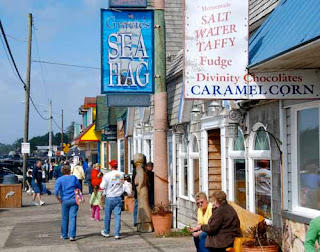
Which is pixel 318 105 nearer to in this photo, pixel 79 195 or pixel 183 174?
pixel 79 195

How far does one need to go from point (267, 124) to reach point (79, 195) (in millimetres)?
4974

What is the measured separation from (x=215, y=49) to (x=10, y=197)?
15261mm

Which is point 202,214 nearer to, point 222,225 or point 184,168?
point 222,225

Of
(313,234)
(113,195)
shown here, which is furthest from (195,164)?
(313,234)

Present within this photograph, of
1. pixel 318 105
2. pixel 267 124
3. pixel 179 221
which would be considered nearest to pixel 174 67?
pixel 179 221

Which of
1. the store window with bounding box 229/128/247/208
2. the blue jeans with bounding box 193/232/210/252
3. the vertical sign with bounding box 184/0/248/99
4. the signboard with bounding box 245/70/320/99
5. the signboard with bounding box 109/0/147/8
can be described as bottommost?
the blue jeans with bounding box 193/232/210/252

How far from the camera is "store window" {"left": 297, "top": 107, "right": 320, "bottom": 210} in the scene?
7.72m

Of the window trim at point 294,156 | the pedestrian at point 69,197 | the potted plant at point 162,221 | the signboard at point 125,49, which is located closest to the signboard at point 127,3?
the signboard at point 125,49

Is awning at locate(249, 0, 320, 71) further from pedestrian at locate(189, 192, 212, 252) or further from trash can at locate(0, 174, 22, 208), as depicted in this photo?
trash can at locate(0, 174, 22, 208)

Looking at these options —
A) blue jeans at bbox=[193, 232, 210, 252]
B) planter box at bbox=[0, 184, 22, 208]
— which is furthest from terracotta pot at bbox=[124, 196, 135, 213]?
blue jeans at bbox=[193, 232, 210, 252]

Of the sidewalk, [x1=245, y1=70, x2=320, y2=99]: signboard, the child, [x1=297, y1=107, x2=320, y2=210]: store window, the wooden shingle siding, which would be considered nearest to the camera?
[x1=245, y1=70, x2=320, y2=99]: signboard

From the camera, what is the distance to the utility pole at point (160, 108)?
510 inches

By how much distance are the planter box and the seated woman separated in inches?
558

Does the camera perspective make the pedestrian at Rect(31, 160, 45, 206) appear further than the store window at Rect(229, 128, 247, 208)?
Yes
